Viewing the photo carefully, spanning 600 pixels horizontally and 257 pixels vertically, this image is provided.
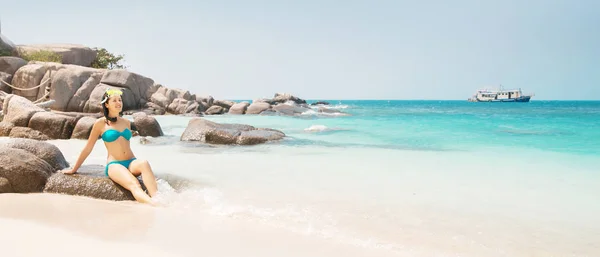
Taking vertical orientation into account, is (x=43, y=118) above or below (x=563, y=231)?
above

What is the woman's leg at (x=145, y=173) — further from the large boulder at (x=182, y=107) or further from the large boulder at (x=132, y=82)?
the large boulder at (x=182, y=107)

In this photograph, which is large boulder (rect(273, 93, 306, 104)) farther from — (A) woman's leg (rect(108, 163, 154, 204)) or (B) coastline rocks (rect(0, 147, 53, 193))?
(A) woman's leg (rect(108, 163, 154, 204))

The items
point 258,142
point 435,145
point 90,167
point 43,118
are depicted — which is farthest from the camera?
point 435,145

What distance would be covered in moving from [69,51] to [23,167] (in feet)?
97.0

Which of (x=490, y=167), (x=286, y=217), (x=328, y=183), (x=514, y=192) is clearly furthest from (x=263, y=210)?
(x=490, y=167)

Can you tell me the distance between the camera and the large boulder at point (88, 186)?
5.26 m

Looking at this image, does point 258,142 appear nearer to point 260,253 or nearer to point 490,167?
point 490,167

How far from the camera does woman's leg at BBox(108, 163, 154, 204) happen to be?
5.09 metres

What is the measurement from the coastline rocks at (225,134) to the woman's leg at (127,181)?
7441 millimetres

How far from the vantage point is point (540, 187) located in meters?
7.64

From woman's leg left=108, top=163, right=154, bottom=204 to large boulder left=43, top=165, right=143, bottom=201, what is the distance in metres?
0.07

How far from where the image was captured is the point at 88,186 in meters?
5.41

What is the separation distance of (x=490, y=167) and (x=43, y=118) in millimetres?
12281

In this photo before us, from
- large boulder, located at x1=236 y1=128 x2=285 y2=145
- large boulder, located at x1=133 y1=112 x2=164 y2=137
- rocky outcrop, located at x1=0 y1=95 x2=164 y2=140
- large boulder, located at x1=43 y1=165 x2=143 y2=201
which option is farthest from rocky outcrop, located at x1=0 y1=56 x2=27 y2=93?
large boulder, located at x1=43 y1=165 x2=143 y2=201
